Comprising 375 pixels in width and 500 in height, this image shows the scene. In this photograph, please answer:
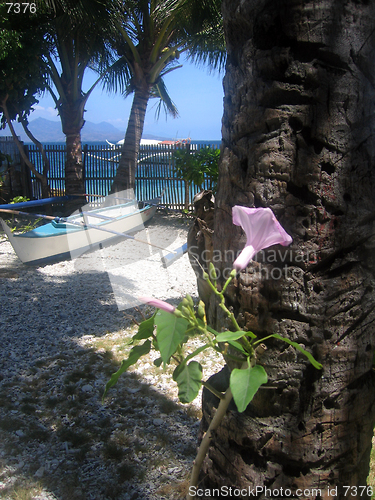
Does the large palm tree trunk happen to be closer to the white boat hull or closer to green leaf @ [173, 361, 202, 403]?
the white boat hull

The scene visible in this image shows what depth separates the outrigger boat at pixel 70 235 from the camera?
654 centimetres

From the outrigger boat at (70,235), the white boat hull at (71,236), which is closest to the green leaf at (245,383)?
the outrigger boat at (70,235)

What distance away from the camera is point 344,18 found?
113cm

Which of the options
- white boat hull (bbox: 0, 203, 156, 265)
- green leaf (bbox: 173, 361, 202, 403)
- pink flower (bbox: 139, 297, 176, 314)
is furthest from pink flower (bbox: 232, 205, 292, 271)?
white boat hull (bbox: 0, 203, 156, 265)

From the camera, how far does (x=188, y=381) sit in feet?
3.34

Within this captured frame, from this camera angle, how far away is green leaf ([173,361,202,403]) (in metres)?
1.00

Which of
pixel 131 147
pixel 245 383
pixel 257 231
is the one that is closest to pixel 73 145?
pixel 131 147

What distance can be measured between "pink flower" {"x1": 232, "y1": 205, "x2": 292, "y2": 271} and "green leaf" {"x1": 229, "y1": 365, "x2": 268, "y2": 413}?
27cm

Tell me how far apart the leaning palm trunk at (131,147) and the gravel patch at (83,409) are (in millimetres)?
6284

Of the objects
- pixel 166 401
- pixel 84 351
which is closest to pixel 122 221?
pixel 84 351

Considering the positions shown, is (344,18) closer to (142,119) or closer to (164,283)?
(164,283)

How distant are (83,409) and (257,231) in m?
2.44

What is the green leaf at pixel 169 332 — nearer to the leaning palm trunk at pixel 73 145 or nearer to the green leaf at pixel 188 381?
the green leaf at pixel 188 381

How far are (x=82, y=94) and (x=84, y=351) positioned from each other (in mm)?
9956
